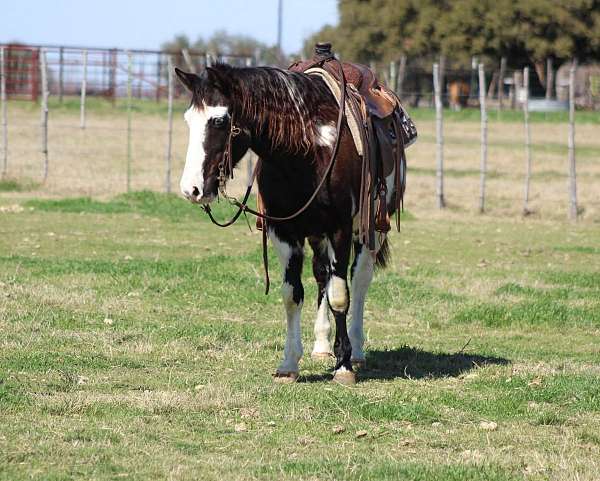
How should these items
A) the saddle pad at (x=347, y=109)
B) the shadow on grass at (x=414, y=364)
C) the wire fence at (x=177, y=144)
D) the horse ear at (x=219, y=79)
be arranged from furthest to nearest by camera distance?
1. the wire fence at (x=177, y=144)
2. the shadow on grass at (x=414, y=364)
3. the saddle pad at (x=347, y=109)
4. the horse ear at (x=219, y=79)

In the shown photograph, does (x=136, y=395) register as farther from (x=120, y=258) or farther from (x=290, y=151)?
(x=120, y=258)

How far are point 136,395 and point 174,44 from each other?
322 feet

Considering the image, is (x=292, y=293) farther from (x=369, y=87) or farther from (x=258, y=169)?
(x=369, y=87)

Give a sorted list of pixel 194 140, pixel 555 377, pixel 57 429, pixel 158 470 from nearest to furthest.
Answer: pixel 158 470 < pixel 57 429 < pixel 194 140 < pixel 555 377

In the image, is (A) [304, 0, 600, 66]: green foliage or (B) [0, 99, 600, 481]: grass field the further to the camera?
(A) [304, 0, 600, 66]: green foliage

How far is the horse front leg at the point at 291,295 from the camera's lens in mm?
8344

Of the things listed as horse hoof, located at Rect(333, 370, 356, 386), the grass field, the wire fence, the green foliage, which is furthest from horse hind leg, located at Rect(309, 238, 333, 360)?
the green foliage

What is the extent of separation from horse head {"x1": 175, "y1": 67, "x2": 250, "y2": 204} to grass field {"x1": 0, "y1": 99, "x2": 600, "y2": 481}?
1.37 meters

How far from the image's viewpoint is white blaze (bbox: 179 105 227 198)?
7.38 meters

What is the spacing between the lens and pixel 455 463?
20.5 feet

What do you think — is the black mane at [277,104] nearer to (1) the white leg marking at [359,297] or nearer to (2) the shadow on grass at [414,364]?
(1) the white leg marking at [359,297]

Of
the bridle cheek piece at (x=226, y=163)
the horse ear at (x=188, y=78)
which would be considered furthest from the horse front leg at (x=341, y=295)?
the horse ear at (x=188, y=78)

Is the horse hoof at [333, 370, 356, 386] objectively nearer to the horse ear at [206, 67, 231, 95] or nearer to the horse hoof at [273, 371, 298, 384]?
the horse hoof at [273, 371, 298, 384]

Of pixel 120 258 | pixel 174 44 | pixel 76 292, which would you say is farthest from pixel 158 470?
pixel 174 44
